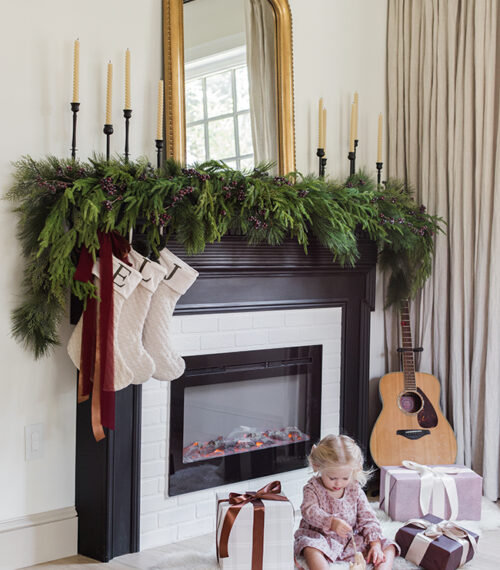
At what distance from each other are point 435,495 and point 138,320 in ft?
4.45

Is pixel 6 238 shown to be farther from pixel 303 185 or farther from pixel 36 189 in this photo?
pixel 303 185

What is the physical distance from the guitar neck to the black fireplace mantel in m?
0.16

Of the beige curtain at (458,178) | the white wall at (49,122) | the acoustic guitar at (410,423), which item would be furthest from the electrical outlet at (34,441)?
the beige curtain at (458,178)

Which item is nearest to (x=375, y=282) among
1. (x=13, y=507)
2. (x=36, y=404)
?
(x=36, y=404)

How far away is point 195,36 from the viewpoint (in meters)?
2.42

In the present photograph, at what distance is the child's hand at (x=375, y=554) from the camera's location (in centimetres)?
211

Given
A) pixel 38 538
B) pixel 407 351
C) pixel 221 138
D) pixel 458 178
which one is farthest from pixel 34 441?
pixel 458 178

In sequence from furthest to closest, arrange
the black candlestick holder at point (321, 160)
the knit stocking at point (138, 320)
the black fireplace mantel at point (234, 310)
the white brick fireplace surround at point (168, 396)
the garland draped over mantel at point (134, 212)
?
the black candlestick holder at point (321, 160), the white brick fireplace surround at point (168, 396), the black fireplace mantel at point (234, 310), the knit stocking at point (138, 320), the garland draped over mantel at point (134, 212)

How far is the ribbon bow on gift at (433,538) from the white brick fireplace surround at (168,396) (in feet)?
1.44

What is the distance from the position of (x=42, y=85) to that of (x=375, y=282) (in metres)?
1.61

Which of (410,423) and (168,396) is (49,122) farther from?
(410,423)

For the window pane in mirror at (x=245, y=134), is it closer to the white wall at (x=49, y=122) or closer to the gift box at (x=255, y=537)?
the white wall at (x=49, y=122)

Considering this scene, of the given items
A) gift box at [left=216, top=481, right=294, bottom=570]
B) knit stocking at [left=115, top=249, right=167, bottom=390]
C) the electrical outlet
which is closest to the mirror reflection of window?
knit stocking at [left=115, top=249, right=167, bottom=390]

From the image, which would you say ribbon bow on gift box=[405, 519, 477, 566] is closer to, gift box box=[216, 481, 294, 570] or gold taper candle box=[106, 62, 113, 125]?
gift box box=[216, 481, 294, 570]
